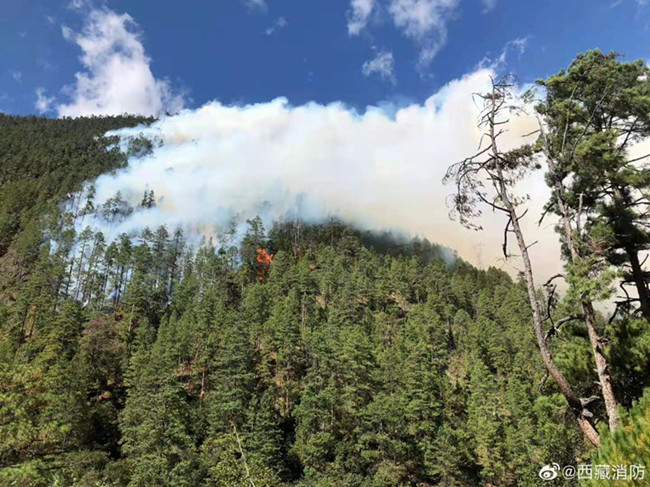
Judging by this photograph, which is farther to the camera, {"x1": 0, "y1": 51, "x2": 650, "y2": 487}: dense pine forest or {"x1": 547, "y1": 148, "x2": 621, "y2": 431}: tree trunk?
{"x1": 0, "y1": 51, "x2": 650, "y2": 487}: dense pine forest

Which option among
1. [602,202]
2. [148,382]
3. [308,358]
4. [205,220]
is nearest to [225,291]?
[308,358]

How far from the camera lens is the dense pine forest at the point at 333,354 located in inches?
408

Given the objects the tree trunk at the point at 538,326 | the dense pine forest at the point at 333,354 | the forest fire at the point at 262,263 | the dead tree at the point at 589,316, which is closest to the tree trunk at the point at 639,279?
the dense pine forest at the point at 333,354

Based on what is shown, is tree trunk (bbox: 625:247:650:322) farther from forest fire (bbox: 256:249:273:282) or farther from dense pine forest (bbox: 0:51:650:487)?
forest fire (bbox: 256:249:273:282)

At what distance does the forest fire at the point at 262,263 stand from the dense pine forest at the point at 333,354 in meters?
0.53

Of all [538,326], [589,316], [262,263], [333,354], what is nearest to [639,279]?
[589,316]

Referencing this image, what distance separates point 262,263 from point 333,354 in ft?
153

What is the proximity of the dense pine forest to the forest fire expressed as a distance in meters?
0.53

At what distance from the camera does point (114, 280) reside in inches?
3012

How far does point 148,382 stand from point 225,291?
37.5m

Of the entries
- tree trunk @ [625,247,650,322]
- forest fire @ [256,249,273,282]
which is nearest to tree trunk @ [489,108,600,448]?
tree trunk @ [625,247,650,322]

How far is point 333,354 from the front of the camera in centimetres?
4181

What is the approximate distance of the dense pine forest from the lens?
1038cm

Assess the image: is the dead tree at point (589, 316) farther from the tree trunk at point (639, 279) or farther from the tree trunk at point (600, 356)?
the tree trunk at point (639, 279)
